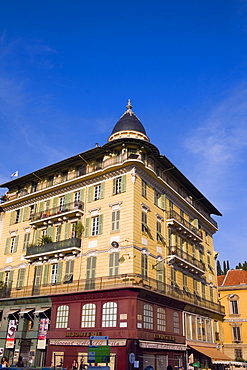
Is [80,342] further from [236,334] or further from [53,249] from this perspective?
[236,334]

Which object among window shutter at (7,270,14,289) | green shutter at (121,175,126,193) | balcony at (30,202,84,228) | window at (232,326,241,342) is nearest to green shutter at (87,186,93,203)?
balcony at (30,202,84,228)

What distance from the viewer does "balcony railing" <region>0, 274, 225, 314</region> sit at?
27641 millimetres

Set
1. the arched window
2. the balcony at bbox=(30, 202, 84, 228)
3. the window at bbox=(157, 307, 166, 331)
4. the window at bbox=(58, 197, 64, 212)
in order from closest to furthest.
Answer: the arched window
the window at bbox=(157, 307, 166, 331)
the balcony at bbox=(30, 202, 84, 228)
the window at bbox=(58, 197, 64, 212)

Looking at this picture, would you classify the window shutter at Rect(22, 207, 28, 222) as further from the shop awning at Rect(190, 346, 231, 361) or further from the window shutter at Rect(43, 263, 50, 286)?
the shop awning at Rect(190, 346, 231, 361)

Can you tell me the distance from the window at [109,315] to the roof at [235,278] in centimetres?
2997

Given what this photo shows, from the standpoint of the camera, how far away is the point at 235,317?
4916cm

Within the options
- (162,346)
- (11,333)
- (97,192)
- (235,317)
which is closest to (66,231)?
(97,192)

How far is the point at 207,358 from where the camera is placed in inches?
1396

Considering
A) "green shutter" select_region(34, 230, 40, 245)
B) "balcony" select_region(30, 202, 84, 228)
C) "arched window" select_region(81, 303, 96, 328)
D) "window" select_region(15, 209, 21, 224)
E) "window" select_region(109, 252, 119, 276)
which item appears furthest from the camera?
"window" select_region(15, 209, 21, 224)

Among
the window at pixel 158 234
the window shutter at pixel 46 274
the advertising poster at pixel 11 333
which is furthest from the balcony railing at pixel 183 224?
the advertising poster at pixel 11 333

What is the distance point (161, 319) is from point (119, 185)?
1171 cm

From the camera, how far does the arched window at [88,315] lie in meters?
A: 28.1

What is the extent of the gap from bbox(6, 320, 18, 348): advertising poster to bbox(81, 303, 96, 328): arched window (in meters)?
7.60

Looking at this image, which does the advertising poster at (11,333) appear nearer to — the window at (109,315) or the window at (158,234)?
the window at (109,315)
